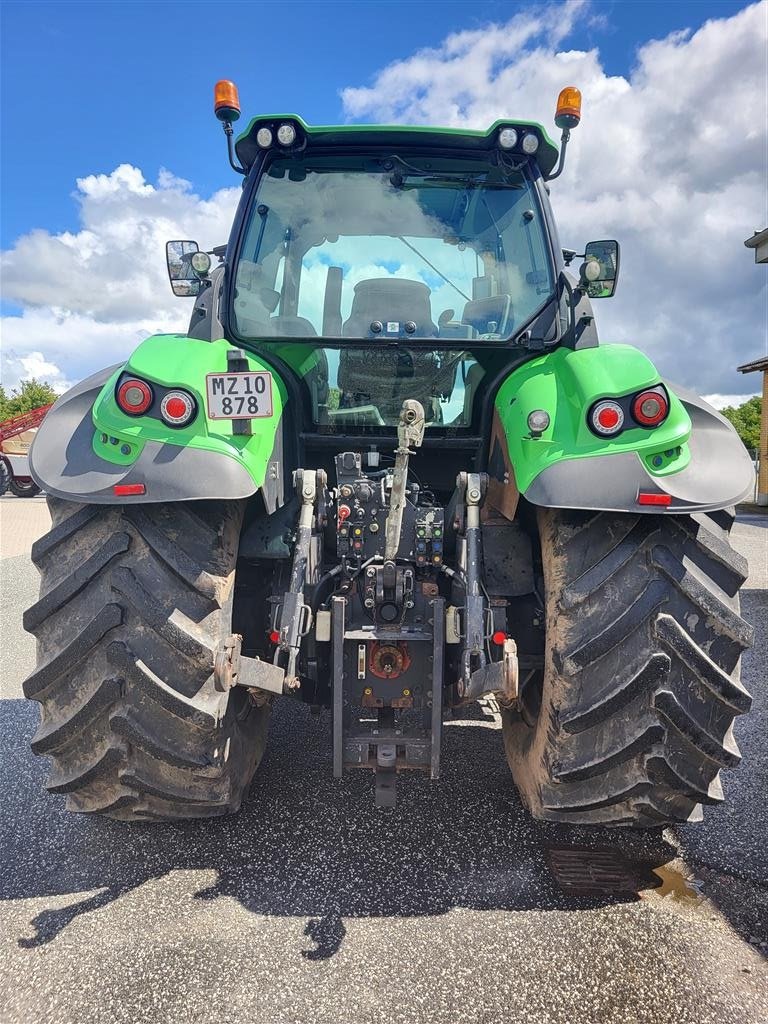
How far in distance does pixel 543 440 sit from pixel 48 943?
7.07 ft

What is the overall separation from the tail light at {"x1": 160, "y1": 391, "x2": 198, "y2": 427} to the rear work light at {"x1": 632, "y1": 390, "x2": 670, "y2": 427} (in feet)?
4.57

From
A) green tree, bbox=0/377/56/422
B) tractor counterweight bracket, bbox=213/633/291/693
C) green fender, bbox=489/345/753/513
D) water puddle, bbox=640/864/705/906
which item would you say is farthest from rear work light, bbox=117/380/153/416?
green tree, bbox=0/377/56/422

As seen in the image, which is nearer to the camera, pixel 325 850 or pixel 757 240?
pixel 325 850

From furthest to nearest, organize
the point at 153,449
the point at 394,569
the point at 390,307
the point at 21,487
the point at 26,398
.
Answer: the point at 26,398
the point at 21,487
the point at 390,307
the point at 394,569
the point at 153,449

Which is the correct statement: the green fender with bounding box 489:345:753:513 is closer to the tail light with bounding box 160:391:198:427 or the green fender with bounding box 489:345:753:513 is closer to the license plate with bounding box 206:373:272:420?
the license plate with bounding box 206:373:272:420

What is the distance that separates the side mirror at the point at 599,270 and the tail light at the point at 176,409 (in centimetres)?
163

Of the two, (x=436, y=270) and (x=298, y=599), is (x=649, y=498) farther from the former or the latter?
(x=436, y=270)

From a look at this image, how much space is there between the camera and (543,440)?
2121 mm

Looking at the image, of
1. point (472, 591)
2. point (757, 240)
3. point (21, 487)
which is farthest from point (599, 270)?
point (21, 487)

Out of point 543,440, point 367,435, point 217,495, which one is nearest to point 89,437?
point 217,495

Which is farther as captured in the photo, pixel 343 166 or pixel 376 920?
pixel 343 166

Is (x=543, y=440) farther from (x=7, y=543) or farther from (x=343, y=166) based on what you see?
(x=7, y=543)

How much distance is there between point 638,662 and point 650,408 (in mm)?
781

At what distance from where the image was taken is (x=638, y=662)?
2.00 meters
